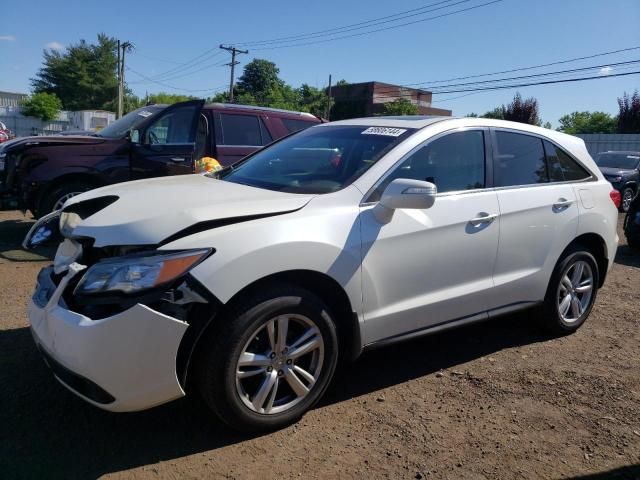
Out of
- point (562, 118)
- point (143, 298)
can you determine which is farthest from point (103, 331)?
point (562, 118)

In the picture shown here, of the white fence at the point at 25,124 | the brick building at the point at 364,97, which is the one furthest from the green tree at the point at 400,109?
the white fence at the point at 25,124

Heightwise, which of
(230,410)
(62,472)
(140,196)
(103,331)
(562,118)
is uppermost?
(562,118)

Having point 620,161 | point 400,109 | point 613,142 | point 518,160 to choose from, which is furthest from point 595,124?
point 518,160

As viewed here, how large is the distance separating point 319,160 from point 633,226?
7.11 metres

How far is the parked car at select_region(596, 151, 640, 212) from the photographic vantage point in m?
14.2

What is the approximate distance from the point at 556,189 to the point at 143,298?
329 cm

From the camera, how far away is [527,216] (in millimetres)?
3988

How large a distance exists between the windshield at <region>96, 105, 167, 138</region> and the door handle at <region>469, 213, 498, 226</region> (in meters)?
5.58

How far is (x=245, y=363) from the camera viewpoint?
276cm

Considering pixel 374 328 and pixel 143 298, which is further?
pixel 374 328

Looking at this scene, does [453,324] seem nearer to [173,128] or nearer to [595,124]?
[173,128]

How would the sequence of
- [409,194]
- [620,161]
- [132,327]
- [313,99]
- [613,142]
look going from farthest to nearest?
[313,99]
[613,142]
[620,161]
[409,194]
[132,327]

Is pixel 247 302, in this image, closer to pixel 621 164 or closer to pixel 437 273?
pixel 437 273

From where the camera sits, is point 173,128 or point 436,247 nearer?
point 436,247
